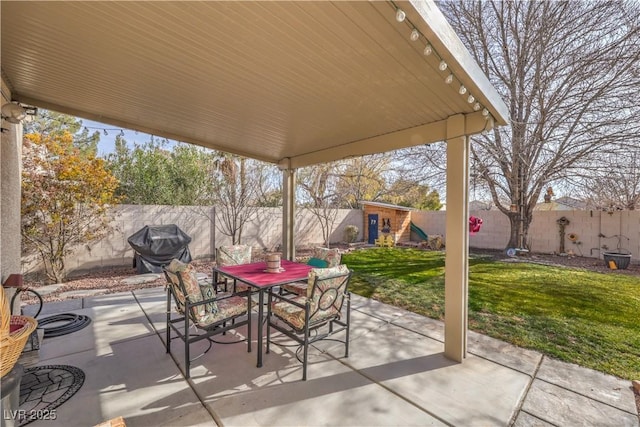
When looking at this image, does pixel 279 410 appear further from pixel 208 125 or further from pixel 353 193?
pixel 353 193

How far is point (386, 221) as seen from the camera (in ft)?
40.6

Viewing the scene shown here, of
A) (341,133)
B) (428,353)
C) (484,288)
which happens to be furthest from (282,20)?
(484,288)

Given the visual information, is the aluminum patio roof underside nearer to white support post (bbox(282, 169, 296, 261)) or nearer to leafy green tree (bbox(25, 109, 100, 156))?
white support post (bbox(282, 169, 296, 261))

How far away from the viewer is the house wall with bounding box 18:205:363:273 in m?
6.16

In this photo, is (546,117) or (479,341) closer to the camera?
(479,341)

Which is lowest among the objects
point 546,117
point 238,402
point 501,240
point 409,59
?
point 238,402

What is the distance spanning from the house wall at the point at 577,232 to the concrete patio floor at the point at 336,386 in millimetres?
8360

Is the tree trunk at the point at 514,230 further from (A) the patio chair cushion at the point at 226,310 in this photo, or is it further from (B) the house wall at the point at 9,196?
(B) the house wall at the point at 9,196

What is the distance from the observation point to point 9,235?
2.99m

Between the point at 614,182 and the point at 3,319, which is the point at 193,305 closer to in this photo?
the point at 3,319

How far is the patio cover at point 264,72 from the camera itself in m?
1.81

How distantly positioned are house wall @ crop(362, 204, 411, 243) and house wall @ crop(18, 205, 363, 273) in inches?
112

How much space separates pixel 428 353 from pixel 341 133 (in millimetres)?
3072

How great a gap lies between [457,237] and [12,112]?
4769 mm
